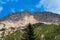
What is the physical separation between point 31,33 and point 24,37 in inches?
52.4

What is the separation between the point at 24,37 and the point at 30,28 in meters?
1.61

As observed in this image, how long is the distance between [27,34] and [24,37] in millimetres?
922

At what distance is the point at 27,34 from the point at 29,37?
45cm

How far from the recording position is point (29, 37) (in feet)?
105

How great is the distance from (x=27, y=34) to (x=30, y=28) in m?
0.81

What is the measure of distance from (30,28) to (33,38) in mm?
1309

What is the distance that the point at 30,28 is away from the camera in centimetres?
3203

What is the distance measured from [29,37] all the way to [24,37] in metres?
1.11

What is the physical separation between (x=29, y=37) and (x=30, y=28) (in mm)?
1045

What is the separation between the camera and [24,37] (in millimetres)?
32969

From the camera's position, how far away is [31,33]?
32.1 m

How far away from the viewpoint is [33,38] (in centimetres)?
3247

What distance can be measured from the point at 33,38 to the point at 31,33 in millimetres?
766
